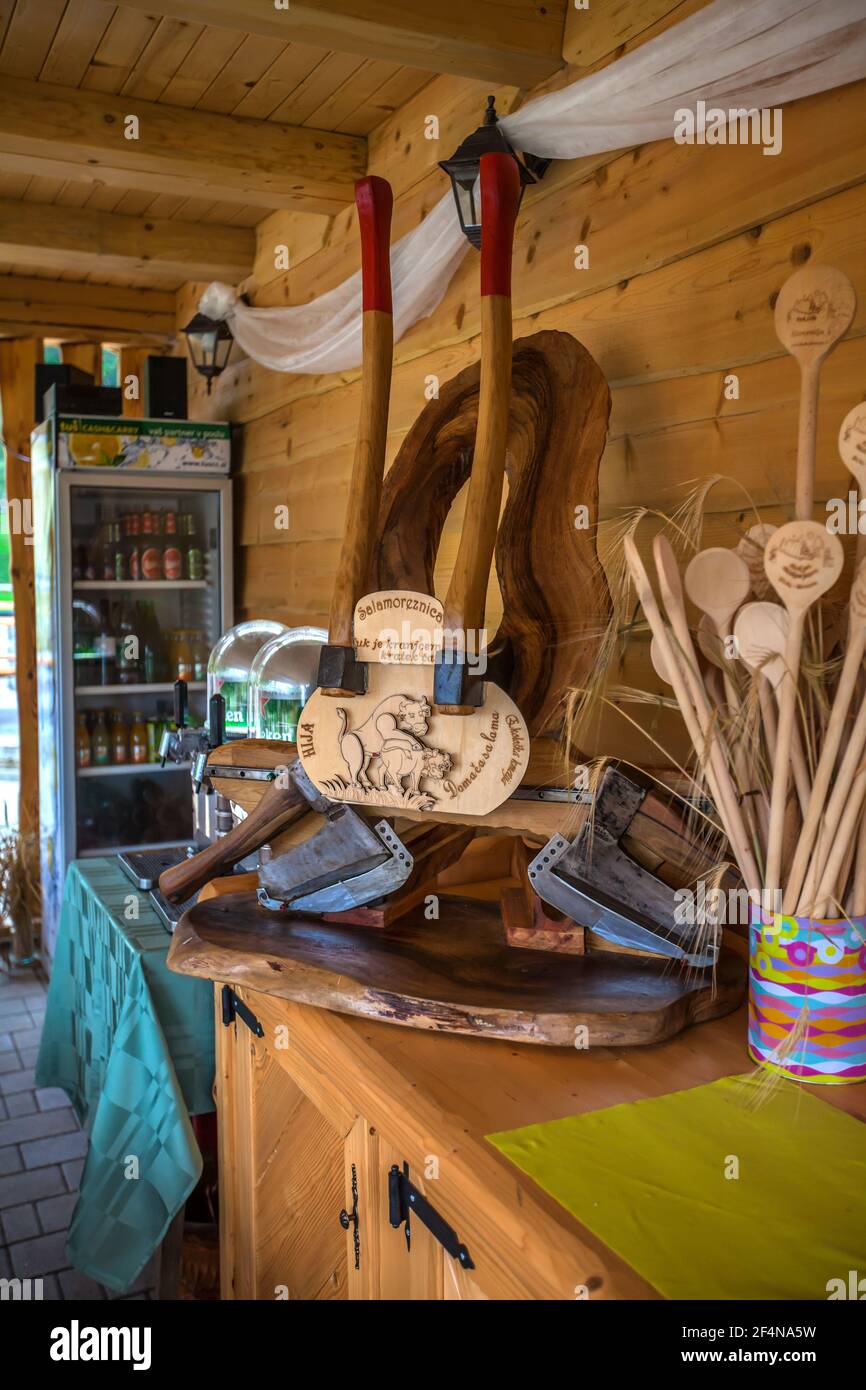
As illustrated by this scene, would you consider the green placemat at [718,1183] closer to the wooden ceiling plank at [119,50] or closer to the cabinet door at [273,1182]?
the cabinet door at [273,1182]

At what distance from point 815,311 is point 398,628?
0.59 metres

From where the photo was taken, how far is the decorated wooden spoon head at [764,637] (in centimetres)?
102

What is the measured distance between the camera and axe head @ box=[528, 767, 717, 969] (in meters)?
1.27

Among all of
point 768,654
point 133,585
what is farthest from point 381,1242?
point 133,585

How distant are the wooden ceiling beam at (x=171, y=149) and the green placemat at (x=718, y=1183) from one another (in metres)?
2.52

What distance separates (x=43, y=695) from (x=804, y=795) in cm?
362

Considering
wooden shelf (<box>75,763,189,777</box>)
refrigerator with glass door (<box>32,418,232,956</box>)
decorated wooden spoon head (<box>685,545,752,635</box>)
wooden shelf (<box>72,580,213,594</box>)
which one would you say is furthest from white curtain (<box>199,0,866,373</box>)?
wooden shelf (<box>75,763,189,777</box>)

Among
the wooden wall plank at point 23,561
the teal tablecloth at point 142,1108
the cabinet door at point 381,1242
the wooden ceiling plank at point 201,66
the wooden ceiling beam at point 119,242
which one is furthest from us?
the wooden wall plank at point 23,561

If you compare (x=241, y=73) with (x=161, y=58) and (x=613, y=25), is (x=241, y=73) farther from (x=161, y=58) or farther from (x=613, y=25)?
(x=613, y=25)

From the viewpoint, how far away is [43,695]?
4.16 meters

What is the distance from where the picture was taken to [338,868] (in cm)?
147

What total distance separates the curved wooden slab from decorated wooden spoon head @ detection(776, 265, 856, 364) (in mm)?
712

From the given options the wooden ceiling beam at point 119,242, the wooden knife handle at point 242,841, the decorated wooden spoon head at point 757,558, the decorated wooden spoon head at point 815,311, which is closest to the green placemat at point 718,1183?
the decorated wooden spoon head at point 757,558
